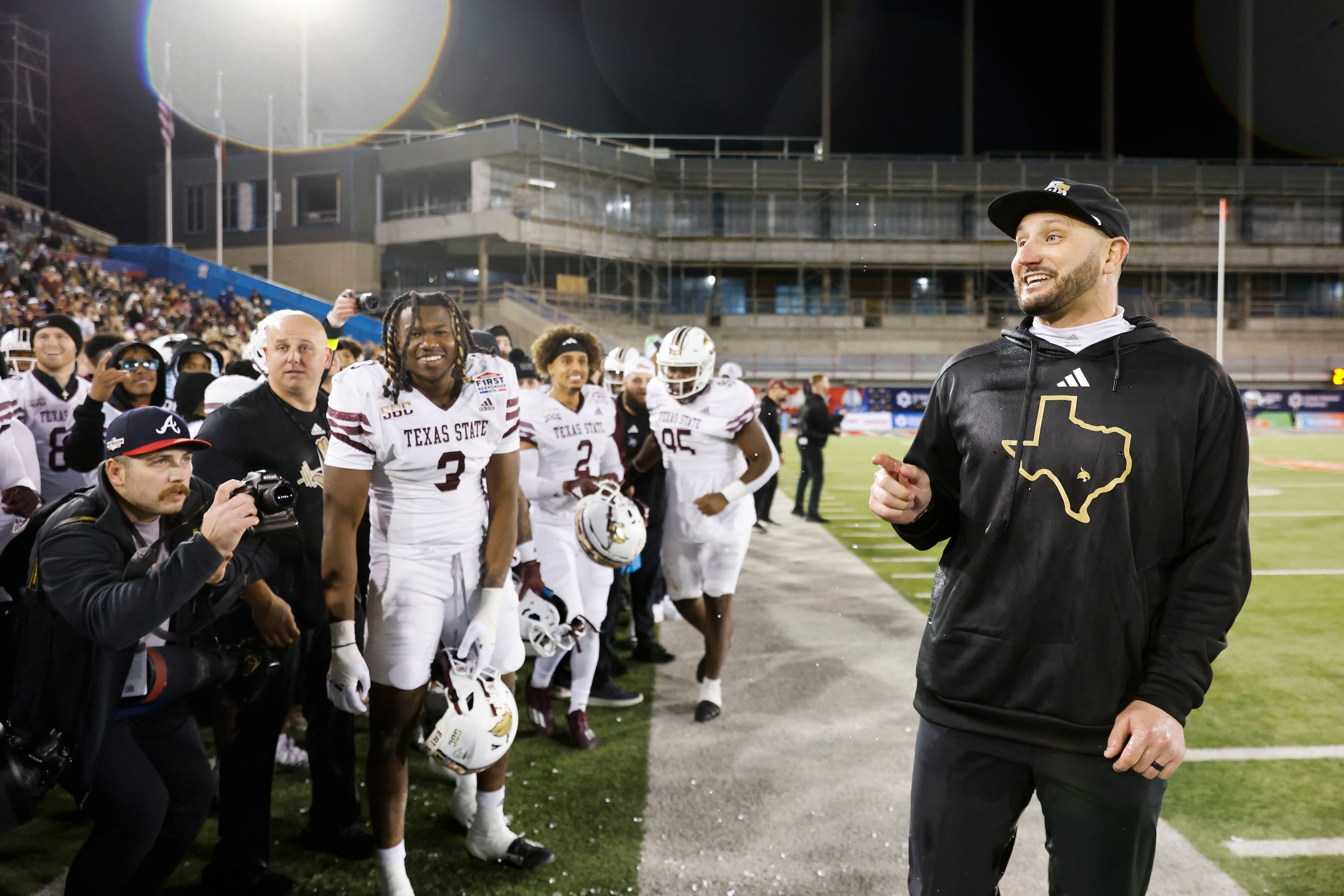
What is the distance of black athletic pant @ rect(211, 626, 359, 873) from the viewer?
3531mm

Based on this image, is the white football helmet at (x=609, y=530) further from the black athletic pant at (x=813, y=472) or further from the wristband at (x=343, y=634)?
the black athletic pant at (x=813, y=472)

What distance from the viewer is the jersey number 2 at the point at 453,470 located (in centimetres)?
351

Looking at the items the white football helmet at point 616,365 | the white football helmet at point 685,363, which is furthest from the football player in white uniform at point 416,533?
the white football helmet at point 616,365

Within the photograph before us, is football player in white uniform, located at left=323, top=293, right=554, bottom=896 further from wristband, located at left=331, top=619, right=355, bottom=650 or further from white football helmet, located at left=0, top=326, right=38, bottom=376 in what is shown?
white football helmet, located at left=0, top=326, right=38, bottom=376

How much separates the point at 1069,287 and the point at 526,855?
2.92 metres

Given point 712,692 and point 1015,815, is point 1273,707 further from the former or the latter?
point 1015,815

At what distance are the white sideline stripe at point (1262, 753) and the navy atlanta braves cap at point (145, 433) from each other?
488 centimetres

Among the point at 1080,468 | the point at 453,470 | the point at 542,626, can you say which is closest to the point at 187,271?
the point at 542,626

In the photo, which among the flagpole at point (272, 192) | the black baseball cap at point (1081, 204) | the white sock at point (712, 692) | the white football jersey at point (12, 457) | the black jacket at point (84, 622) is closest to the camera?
the black baseball cap at point (1081, 204)

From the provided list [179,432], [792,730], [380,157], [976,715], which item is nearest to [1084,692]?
[976,715]

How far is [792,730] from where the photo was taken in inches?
203

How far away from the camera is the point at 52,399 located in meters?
5.91

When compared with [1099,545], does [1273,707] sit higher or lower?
lower

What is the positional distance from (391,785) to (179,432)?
1.46m
